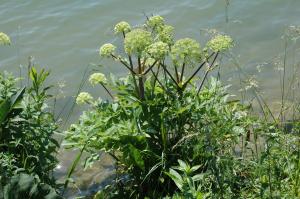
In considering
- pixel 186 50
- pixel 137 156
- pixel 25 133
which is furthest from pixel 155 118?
pixel 25 133

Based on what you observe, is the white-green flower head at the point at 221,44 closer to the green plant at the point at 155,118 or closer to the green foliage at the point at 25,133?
the green plant at the point at 155,118

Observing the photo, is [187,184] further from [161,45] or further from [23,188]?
[23,188]

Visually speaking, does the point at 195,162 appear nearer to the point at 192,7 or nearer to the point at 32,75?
the point at 32,75

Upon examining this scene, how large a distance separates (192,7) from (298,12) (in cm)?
164

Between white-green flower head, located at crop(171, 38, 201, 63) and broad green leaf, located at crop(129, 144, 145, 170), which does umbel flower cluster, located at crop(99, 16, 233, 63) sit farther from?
broad green leaf, located at crop(129, 144, 145, 170)

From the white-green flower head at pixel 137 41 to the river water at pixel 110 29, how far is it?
3030mm

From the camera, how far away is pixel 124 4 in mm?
9641

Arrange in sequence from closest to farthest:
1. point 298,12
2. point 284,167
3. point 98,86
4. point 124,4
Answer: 1. point 284,167
2. point 98,86
3. point 298,12
4. point 124,4

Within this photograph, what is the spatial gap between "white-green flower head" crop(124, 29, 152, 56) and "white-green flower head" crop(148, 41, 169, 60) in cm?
8

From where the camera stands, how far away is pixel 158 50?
4.18 m

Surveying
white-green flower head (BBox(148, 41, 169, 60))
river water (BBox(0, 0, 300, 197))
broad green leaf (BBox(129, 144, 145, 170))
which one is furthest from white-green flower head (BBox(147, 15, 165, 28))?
river water (BBox(0, 0, 300, 197))

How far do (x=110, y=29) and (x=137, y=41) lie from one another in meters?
4.72

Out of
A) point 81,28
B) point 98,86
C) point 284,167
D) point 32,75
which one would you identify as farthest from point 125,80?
point 81,28

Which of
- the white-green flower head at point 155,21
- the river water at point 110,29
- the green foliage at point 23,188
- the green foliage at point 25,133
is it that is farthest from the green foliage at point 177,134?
the river water at point 110,29
